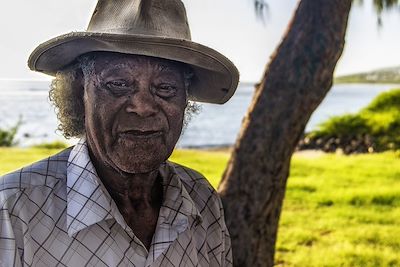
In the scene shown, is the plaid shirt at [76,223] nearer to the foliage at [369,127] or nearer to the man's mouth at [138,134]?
Answer: the man's mouth at [138,134]

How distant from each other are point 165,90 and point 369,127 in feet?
44.6

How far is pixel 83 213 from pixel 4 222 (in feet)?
0.59

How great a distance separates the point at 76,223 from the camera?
1.46 meters

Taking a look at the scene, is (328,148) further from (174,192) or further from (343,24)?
(174,192)

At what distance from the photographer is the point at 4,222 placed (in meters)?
1.40

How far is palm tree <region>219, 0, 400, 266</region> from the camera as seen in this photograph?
3293 mm

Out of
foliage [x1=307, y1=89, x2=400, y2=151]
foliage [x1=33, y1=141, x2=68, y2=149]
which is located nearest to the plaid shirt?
foliage [x1=33, y1=141, x2=68, y2=149]

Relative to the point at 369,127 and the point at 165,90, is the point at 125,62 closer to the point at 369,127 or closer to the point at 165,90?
the point at 165,90

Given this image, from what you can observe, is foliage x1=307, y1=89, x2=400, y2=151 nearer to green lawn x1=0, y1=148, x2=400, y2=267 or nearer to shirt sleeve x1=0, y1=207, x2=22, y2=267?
green lawn x1=0, y1=148, x2=400, y2=267

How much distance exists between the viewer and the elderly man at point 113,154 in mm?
1438

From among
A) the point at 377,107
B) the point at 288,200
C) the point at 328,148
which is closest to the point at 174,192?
the point at 288,200

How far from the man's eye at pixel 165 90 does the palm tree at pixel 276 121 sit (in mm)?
1850

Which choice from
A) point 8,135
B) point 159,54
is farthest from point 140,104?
point 8,135

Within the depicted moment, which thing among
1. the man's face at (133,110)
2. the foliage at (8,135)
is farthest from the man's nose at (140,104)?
the foliage at (8,135)
